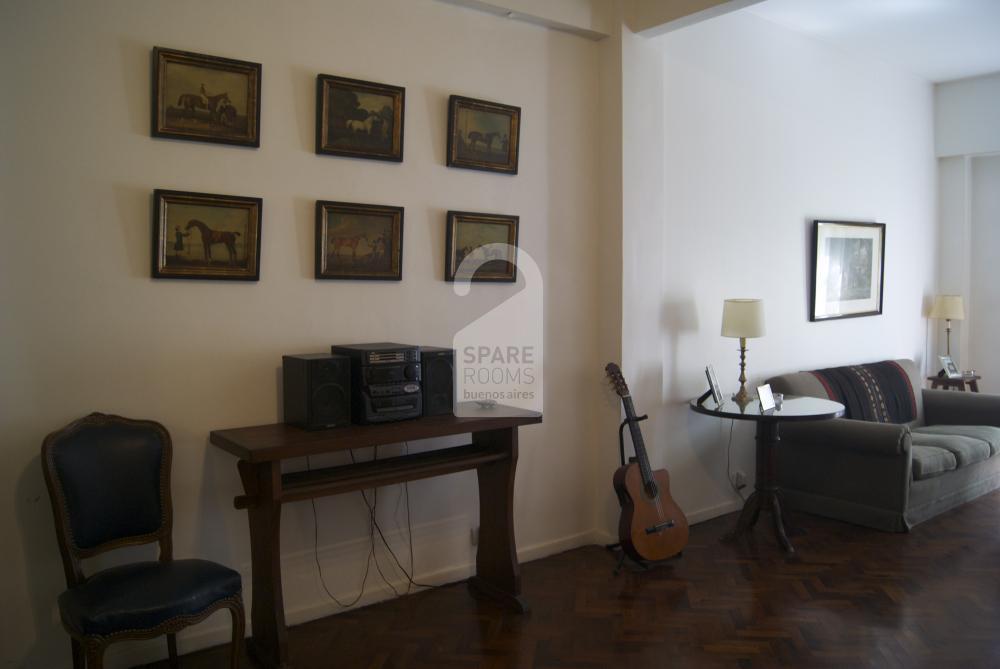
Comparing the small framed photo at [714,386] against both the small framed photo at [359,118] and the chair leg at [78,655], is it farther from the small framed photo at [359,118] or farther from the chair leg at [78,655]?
the chair leg at [78,655]

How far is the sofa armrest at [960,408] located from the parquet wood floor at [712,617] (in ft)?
5.33

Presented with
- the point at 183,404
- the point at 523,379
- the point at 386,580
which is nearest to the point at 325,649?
the point at 386,580

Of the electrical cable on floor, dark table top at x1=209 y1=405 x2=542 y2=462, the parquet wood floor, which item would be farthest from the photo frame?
dark table top at x1=209 y1=405 x2=542 y2=462

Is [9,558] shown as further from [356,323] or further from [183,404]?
[356,323]

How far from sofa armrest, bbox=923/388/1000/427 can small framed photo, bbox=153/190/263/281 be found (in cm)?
517

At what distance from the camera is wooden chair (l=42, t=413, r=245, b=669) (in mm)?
2252

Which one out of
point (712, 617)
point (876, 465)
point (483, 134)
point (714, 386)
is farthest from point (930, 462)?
point (483, 134)

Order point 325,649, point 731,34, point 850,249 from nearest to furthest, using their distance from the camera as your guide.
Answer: point 325,649 < point 731,34 < point 850,249

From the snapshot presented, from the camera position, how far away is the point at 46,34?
2600 millimetres

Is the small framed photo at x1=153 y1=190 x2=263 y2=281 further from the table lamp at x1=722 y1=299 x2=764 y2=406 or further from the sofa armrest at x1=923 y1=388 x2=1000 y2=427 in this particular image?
the sofa armrest at x1=923 y1=388 x2=1000 y2=427

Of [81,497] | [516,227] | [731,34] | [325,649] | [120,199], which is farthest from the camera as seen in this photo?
[731,34]

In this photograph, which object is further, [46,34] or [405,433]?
[405,433]

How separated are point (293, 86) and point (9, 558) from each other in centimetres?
207

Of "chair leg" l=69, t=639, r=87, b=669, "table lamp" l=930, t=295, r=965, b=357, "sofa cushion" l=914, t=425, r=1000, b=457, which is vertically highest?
"table lamp" l=930, t=295, r=965, b=357
